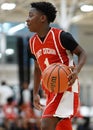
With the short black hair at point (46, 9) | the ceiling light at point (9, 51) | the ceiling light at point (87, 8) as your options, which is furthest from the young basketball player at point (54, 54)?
the ceiling light at point (9, 51)

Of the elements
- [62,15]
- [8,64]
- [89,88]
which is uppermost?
[62,15]

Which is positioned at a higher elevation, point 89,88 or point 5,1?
point 5,1

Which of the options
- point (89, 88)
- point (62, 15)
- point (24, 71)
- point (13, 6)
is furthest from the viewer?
point (89, 88)

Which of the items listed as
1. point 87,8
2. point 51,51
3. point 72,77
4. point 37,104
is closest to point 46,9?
point 51,51

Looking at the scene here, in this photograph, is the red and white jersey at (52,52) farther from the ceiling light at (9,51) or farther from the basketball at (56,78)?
the ceiling light at (9,51)

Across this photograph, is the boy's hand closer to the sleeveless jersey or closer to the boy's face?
the sleeveless jersey

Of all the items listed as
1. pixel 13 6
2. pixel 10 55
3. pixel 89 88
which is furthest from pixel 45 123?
pixel 89 88

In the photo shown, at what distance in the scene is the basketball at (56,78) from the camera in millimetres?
3852

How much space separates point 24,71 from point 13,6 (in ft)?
9.48

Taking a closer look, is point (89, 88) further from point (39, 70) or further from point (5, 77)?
point (39, 70)

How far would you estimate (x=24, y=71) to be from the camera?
707 inches

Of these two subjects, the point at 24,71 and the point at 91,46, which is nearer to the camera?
the point at 24,71

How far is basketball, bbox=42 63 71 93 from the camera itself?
12.6ft

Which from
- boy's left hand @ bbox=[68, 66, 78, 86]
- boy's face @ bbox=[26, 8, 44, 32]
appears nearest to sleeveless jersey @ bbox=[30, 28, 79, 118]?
boy's face @ bbox=[26, 8, 44, 32]
